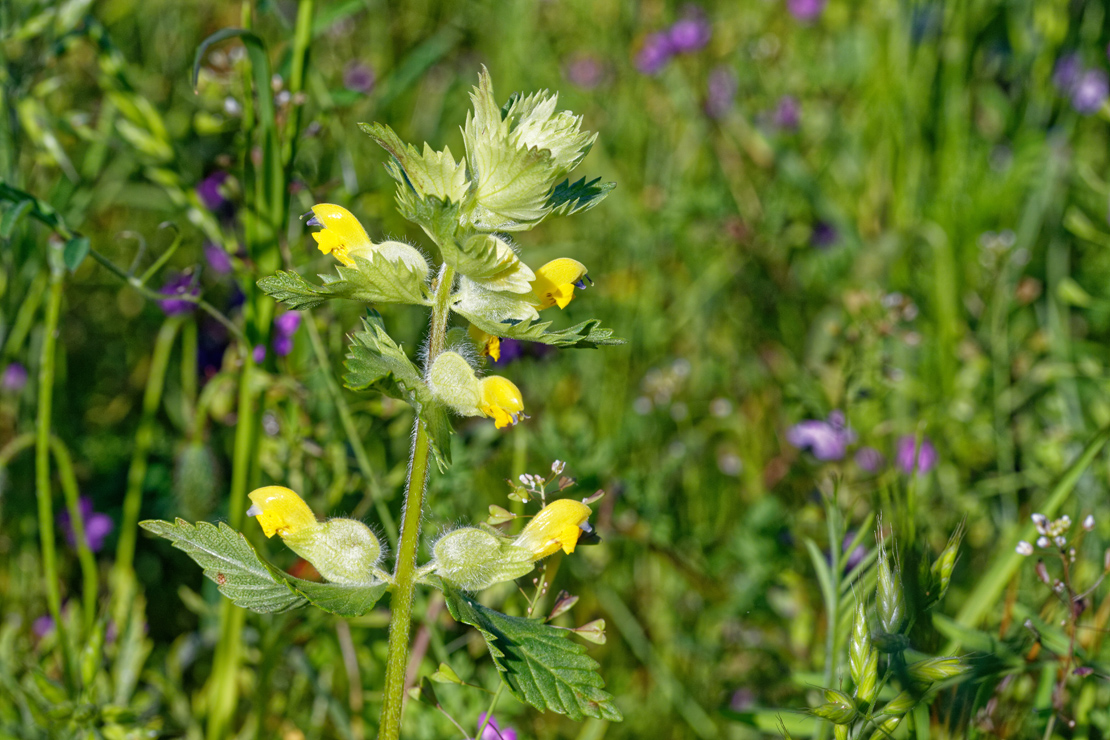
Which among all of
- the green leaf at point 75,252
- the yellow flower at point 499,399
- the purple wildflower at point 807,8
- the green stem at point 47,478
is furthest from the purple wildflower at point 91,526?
the purple wildflower at point 807,8

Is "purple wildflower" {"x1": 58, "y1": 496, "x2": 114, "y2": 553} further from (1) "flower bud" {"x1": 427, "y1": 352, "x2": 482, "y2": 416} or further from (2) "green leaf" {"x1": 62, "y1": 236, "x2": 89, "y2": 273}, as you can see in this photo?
(1) "flower bud" {"x1": 427, "y1": 352, "x2": 482, "y2": 416}

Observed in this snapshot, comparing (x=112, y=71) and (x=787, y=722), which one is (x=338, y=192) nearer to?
(x=112, y=71)

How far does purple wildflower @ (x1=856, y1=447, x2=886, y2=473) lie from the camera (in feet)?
7.01

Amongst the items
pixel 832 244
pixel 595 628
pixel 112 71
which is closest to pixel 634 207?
pixel 832 244

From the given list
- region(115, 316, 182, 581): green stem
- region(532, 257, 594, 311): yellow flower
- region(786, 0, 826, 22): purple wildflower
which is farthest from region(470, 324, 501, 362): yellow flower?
region(786, 0, 826, 22): purple wildflower

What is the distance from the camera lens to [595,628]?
45.2 inches

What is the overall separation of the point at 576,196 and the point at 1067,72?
9.26 feet

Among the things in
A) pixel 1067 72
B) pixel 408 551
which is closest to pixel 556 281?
pixel 408 551

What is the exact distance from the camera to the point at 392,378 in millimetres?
940

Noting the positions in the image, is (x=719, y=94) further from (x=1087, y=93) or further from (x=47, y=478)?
(x=47, y=478)

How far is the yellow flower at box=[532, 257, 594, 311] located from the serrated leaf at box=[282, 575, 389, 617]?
1.31 feet

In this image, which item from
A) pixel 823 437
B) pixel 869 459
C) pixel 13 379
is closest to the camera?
pixel 823 437

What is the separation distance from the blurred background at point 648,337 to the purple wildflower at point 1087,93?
0.05 ft

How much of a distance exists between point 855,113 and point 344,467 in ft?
8.96
